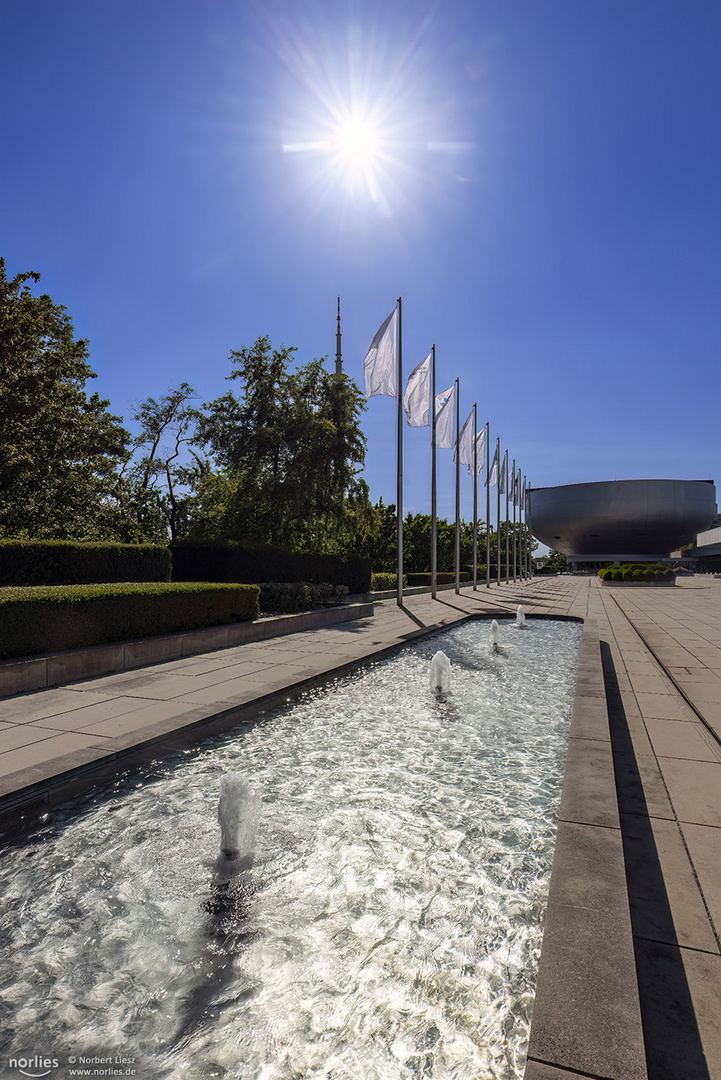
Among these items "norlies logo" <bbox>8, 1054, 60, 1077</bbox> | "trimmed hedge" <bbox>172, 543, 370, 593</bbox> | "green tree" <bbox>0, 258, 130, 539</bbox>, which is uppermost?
"green tree" <bbox>0, 258, 130, 539</bbox>

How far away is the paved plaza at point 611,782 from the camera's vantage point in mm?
1916

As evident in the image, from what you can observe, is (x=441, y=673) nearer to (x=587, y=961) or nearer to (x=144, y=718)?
(x=144, y=718)

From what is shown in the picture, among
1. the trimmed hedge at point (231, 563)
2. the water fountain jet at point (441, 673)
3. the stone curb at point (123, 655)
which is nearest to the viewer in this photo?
the stone curb at point (123, 655)

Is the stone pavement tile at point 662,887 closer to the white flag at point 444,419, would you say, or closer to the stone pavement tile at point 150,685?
the stone pavement tile at point 150,685

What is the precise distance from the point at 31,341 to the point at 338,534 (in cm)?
1260

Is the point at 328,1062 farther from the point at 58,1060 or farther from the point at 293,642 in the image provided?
the point at 293,642

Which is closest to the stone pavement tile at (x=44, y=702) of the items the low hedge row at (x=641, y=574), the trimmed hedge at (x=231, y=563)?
the trimmed hedge at (x=231, y=563)

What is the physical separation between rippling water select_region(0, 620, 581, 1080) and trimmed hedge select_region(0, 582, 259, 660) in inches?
156

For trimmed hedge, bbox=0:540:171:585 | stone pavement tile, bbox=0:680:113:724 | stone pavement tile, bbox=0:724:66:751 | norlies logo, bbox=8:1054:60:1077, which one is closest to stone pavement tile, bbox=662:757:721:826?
norlies logo, bbox=8:1054:60:1077

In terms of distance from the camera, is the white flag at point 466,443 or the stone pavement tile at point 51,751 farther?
the white flag at point 466,443

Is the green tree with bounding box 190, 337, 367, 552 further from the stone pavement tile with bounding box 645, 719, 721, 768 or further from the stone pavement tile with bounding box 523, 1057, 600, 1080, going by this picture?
the stone pavement tile with bounding box 523, 1057, 600, 1080

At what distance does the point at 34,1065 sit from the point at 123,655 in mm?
7184

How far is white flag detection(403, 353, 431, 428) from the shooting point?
73.1 ft

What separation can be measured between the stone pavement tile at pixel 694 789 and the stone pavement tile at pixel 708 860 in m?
0.14
